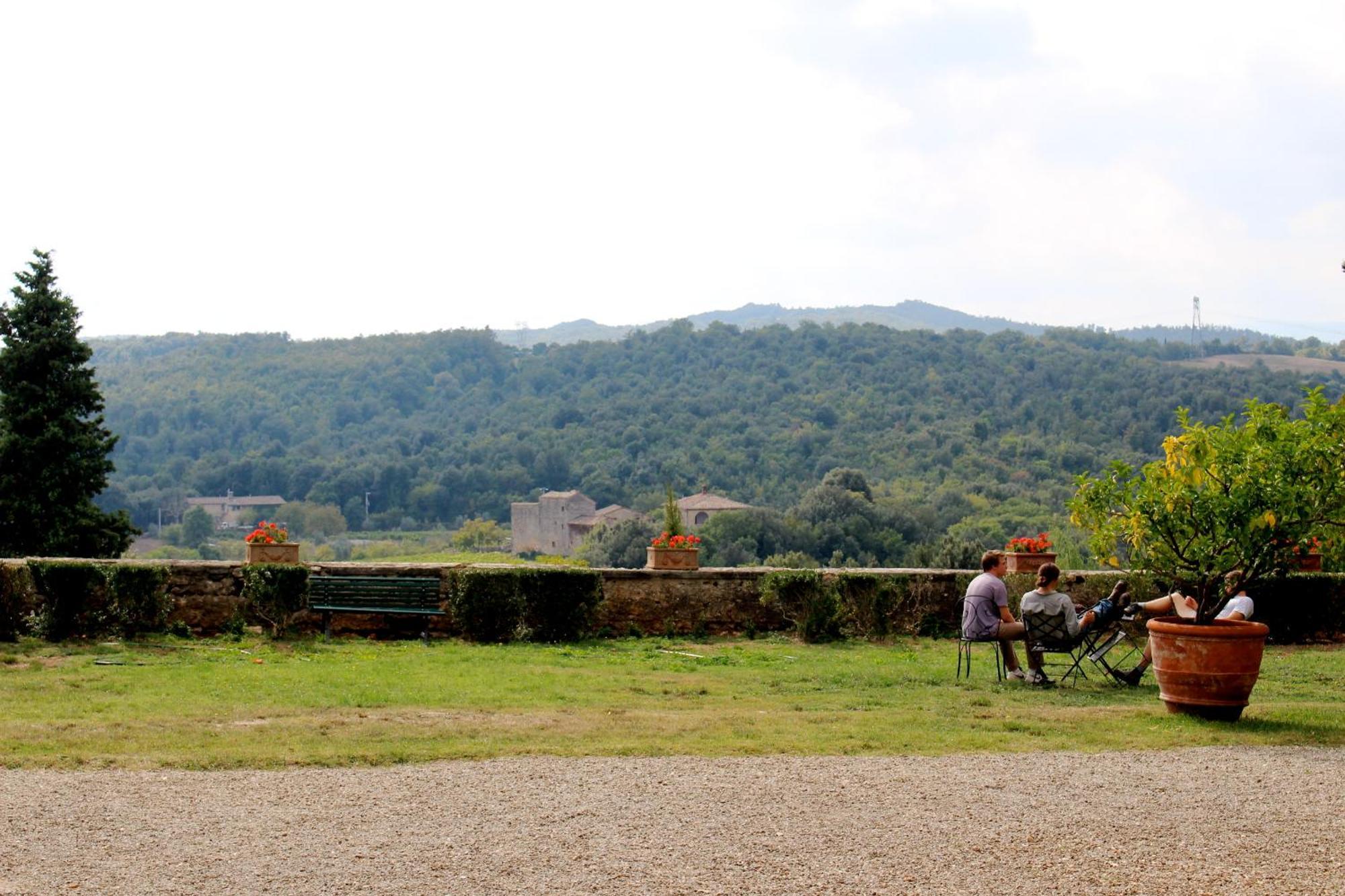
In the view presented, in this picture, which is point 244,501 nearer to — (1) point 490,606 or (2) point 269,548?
(2) point 269,548

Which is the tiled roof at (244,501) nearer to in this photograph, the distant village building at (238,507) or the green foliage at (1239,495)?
the distant village building at (238,507)

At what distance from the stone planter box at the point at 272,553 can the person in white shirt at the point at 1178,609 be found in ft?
24.4

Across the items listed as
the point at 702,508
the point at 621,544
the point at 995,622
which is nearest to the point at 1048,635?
the point at 995,622

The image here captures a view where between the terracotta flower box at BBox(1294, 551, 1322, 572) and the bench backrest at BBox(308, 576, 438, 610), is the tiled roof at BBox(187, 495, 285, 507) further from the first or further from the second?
the terracotta flower box at BBox(1294, 551, 1322, 572)

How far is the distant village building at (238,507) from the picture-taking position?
61.3 meters

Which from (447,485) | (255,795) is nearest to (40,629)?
(255,795)

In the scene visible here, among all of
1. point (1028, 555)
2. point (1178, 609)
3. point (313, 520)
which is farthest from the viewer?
point (313, 520)

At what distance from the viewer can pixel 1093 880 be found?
430cm

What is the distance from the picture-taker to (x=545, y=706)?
25.8 ft

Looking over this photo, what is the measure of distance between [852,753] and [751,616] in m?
6.38

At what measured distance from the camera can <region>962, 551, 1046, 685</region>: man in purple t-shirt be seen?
9.22 metres

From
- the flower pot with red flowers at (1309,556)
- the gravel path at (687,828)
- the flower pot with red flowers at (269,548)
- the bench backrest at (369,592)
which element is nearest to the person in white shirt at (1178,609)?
the flower pot with red flowers at (1309,556)

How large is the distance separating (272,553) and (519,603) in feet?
7.98

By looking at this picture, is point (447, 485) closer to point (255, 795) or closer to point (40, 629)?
point (40, 629)
